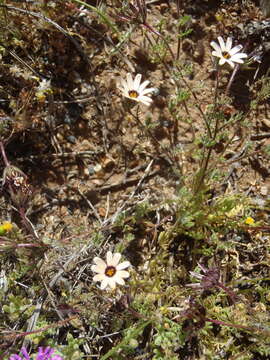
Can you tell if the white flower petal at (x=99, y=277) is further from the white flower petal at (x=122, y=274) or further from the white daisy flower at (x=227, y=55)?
the white daisy flower at (x=227, y=55)

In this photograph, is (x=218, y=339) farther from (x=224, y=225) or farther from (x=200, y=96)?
(x=200, y=96)

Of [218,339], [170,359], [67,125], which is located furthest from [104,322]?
[67,125]

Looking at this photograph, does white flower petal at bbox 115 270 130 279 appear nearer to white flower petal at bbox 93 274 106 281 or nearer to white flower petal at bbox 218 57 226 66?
white flower petal at bbox 93 274 106 281

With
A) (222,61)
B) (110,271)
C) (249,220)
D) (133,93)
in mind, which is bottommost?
(110,271)

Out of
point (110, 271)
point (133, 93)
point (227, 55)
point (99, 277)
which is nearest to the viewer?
point (99, 277)

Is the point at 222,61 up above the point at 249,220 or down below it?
above

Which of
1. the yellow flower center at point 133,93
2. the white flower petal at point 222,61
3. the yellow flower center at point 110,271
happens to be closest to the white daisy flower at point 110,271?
the yellow flower center at point 110,271

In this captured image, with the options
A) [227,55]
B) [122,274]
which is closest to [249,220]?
[122,274]

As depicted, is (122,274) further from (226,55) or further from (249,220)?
(226,55)

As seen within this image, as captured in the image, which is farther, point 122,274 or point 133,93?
point 133,93
